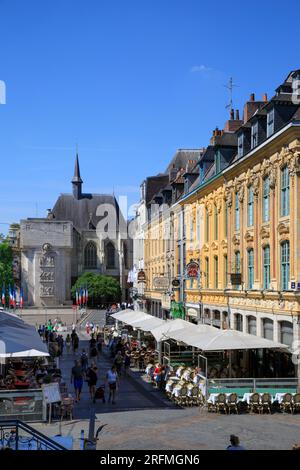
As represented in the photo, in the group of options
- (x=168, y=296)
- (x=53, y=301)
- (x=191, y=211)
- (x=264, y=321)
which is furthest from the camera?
(x=53, y=301)

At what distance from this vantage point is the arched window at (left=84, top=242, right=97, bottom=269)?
118m

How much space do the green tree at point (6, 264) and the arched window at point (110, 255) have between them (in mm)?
18705

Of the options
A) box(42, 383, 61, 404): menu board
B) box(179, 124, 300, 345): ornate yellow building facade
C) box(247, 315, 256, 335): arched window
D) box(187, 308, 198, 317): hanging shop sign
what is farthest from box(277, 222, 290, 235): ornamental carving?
box(187, 308, 198, 317): hanging shop sign

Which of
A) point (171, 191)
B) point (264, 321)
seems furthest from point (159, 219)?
point (264, 321)

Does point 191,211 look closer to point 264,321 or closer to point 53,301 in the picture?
point 264,321

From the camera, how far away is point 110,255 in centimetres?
11894

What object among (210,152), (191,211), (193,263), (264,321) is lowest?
(264,321)

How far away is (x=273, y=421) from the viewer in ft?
61.3

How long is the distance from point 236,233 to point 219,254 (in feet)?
11.7

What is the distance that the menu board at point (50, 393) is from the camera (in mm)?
18281

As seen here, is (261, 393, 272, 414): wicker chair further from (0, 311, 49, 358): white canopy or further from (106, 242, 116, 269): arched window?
(106, 242, 116, 269): arched window

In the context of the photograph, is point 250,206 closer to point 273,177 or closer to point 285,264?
point 273,177

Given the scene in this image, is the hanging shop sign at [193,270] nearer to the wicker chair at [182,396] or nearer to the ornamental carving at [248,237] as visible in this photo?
the ornamental carving at [248,237]
